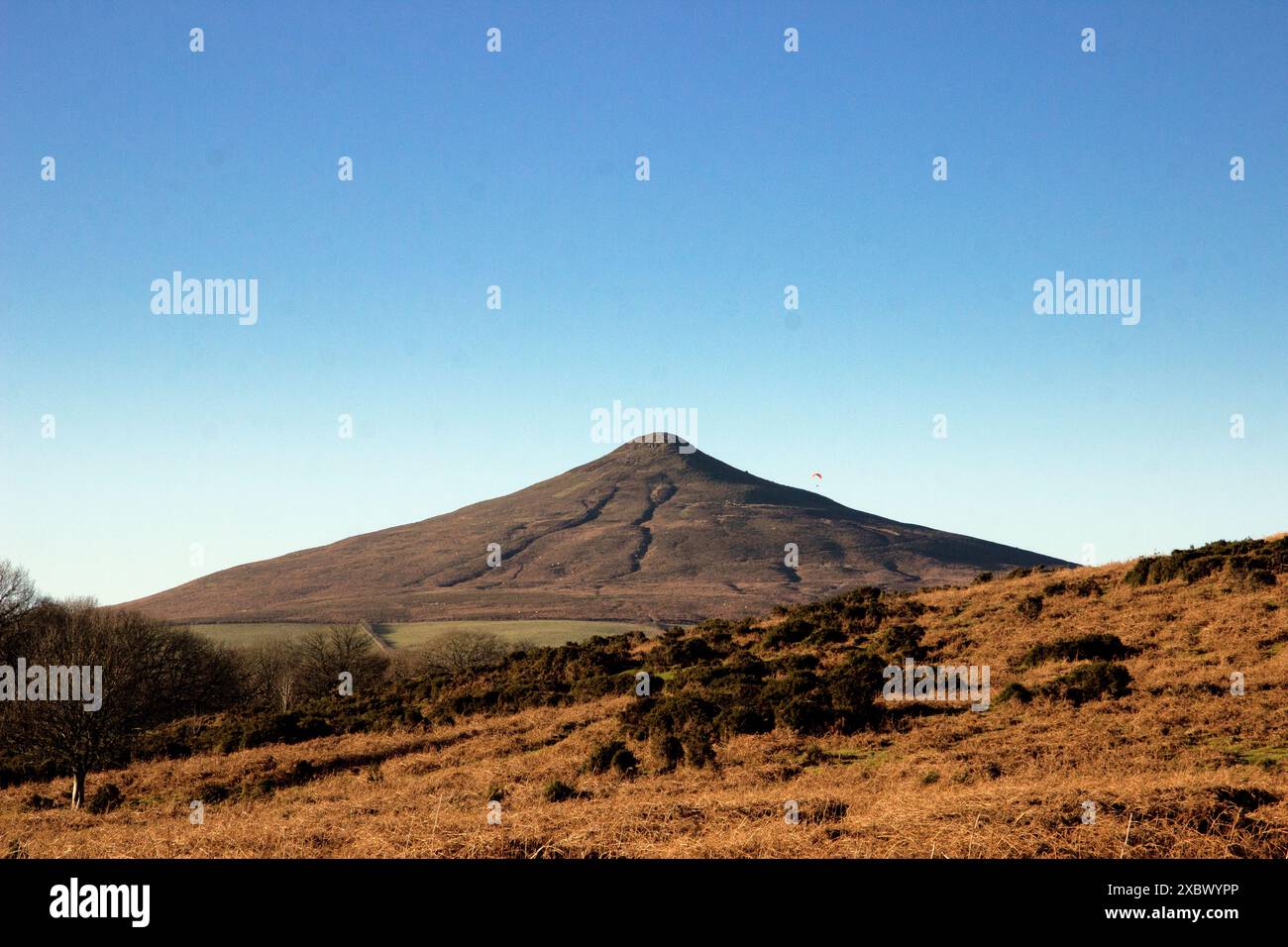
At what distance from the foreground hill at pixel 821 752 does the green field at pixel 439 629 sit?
88.3 metres

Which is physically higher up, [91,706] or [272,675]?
[91,706]

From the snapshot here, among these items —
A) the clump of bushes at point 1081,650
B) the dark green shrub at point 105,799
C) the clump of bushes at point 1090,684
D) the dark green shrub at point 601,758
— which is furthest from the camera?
the dark green shrub at point 105,799

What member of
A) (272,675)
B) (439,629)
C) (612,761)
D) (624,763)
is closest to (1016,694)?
(624,763)

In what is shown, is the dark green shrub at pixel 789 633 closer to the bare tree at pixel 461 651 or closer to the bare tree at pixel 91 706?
the bare tree at pixel 91 706

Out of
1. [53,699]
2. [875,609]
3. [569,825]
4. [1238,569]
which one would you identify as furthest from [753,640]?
[569,825]

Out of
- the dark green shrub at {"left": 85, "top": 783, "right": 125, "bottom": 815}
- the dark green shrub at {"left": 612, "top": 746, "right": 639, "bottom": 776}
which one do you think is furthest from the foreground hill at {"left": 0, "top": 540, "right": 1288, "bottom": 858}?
the dark green shrub at {"left": 85, "top": 783, "right": 125, "bottom": 815}

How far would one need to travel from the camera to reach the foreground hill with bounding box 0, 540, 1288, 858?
10.4 m

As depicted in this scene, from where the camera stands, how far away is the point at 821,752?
2212 centimetres

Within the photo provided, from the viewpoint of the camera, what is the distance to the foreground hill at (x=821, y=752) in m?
10.4

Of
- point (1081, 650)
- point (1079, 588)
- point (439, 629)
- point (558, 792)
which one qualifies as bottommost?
point (439, 629)

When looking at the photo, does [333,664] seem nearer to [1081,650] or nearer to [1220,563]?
[1081,650]

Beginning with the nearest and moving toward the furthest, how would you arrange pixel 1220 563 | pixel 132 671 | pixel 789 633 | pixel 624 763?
1. pixel 624 763
2. pixel 1220 563
3. pixel 132 671
4. pixel 789 633

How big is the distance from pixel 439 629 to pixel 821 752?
5182 inches

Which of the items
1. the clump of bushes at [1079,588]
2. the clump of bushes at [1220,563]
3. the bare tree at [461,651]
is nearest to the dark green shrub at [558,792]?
the clump of bushes at [1079,588]
